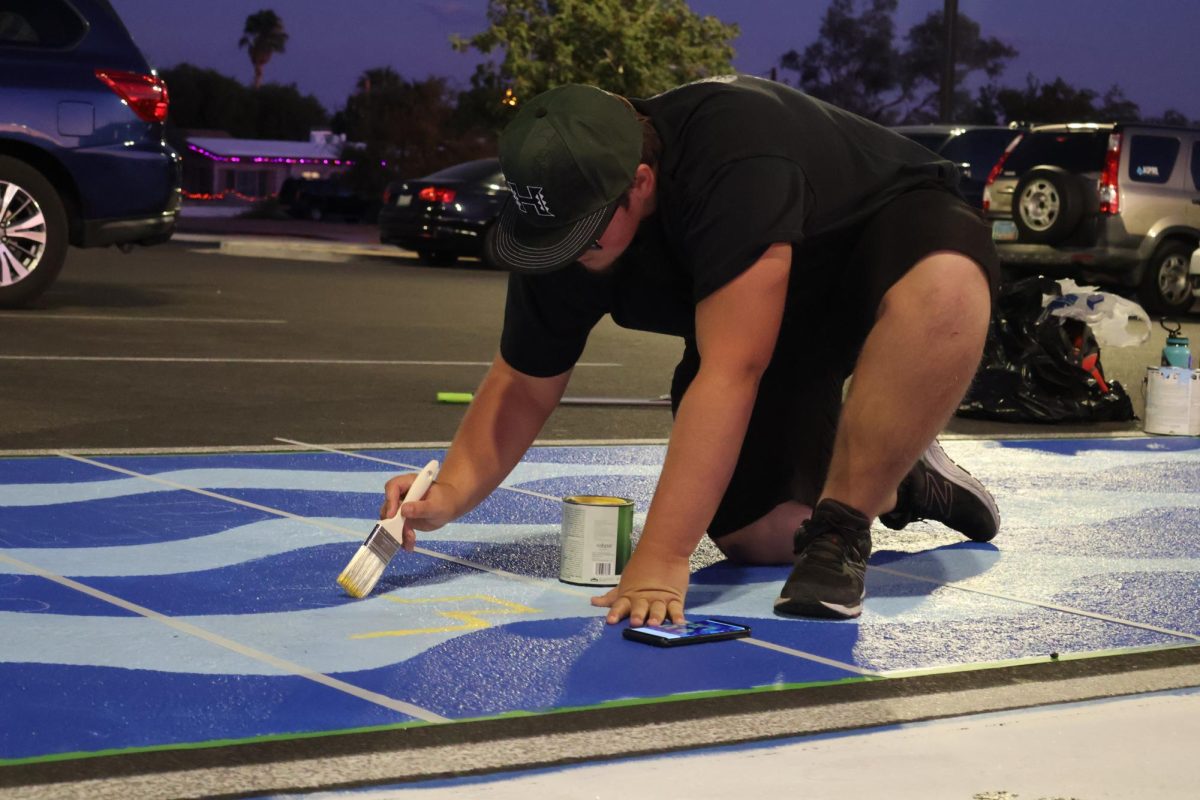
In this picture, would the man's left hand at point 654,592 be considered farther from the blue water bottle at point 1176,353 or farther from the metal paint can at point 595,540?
the blue water bottle at point 1176,353

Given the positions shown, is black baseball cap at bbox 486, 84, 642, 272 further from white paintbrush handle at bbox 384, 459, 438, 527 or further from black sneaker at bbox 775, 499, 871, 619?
black sneaker at bbox 775, 499, 871, 619

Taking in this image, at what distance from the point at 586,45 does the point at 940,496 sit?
28.4m

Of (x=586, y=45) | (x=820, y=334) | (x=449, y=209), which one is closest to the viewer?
(x=820, y=334)

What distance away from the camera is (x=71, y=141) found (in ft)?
34.4

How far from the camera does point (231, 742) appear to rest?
2.71m

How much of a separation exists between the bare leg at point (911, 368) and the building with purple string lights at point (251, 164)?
65.5 m

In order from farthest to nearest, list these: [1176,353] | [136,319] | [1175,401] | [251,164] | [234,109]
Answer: [234,109], [251,164], [136,319], [1176,353], [1175,401]

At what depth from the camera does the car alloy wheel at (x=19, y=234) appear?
10.3 metres

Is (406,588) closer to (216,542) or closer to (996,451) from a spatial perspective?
(216,542)

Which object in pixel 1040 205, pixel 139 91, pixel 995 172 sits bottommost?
pixel 1040 205

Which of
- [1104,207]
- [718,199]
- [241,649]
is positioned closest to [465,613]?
[241,649]

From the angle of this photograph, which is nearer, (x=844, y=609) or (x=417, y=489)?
(x=844, y=609)

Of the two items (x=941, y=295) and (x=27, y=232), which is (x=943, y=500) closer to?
(x=941, y=295)

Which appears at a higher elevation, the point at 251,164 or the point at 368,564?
the point at 251,164
